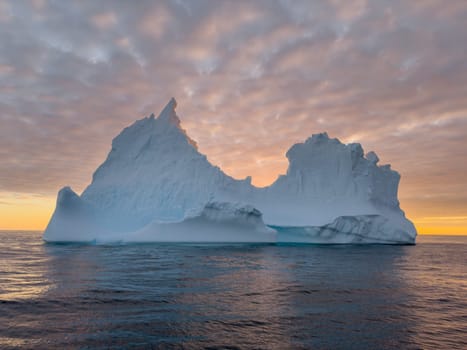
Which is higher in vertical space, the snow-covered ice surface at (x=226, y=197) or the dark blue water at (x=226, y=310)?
the snow-covered ice surface at (x=226, y=197)

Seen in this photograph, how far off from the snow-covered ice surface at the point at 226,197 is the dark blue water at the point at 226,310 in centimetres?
1467

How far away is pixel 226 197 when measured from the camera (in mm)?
30984

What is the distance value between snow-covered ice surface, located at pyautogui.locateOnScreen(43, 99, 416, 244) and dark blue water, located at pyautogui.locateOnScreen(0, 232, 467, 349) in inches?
578

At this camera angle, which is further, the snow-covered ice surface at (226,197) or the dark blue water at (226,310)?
the snow-covered ice surface at (226,197)

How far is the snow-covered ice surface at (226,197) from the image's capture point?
91.7ft

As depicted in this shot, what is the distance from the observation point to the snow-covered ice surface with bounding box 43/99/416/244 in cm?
2794

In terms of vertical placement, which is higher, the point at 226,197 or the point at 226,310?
the point at 226,197

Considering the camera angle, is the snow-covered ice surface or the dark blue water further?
the snow-covered ice surface

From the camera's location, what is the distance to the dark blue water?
5957 mm

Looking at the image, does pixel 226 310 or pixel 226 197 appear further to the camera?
pixel 226 197

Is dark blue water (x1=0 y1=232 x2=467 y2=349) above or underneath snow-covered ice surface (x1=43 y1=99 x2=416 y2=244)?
underneath

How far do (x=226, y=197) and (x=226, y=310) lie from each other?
2322 centimetres

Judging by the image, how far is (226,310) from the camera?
7793 millimetres

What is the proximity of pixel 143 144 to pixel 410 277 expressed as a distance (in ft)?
85.1
